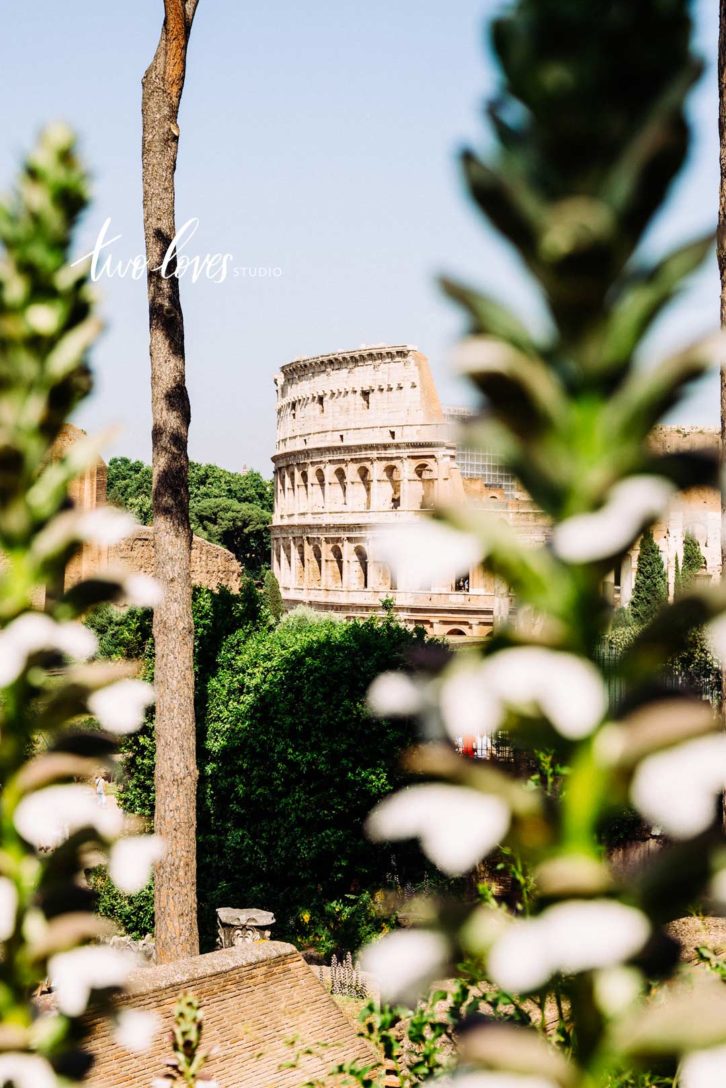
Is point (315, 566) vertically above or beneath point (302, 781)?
above

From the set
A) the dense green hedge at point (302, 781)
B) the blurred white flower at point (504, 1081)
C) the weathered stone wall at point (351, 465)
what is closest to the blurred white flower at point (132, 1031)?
the blurred white flower at point (504, 1081)

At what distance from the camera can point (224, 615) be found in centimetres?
1703

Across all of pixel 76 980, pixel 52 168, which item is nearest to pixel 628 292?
pixel 52 168

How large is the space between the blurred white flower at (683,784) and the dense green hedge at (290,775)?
44.1 ft

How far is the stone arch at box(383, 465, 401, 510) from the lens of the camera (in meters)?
56.0

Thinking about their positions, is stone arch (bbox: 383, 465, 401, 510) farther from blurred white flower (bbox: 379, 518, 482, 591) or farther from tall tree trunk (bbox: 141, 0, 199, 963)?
blurred white flower (bbox: 379, 518, 482, 591)

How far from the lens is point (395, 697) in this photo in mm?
1011

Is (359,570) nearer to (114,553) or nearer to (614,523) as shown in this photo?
(114,553)

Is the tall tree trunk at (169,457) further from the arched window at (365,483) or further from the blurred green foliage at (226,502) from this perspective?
the blurred green foliage at (226,502)

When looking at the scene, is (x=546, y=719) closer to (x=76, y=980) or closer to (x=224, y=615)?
(x=76, y=980)

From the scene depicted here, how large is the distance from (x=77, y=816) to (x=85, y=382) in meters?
0.51

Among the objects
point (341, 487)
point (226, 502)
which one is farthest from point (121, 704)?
point (226, 502)

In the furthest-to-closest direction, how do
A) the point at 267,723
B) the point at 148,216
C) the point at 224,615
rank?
the point at 224,615 < the point at 267,723 < the point at 148,216

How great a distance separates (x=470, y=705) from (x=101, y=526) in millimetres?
514
